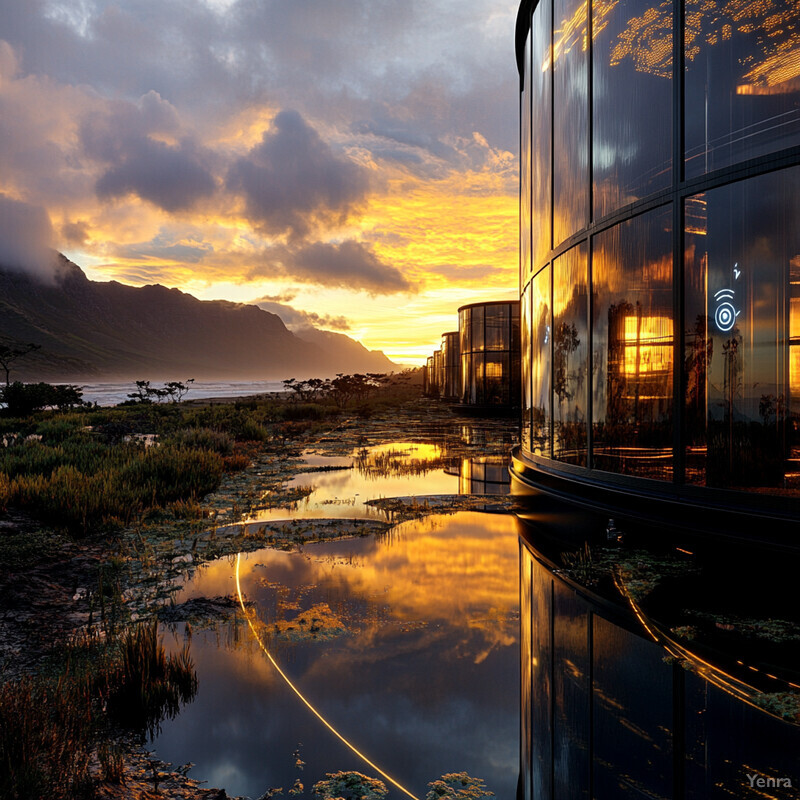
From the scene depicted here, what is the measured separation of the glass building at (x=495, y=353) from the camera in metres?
29.2

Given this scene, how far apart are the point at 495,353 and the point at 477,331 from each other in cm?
187

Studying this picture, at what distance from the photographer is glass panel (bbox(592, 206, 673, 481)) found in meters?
5.94

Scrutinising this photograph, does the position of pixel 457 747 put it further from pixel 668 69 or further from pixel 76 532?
pixel 668 69

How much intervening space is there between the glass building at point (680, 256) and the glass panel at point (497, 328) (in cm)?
2128

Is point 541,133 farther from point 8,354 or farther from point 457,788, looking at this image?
point 8,354

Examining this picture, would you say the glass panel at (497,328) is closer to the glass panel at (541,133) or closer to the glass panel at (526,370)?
the glass panel at (526,370)

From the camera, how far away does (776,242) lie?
16.4 feet

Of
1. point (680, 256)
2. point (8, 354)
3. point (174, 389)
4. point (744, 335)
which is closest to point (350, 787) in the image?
point (744, 335)

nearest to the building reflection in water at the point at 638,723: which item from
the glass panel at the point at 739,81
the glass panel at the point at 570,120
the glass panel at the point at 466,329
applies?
the glass panel at the point at 739,81

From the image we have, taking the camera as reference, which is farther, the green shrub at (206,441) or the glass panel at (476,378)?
the glass panel at (476,378)

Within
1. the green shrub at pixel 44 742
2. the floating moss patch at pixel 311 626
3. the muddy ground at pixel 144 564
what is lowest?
the floating moss patch at pixel 311 626

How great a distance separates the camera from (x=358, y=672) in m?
3.64

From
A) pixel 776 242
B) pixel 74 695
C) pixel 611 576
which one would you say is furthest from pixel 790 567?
pixel 74 695

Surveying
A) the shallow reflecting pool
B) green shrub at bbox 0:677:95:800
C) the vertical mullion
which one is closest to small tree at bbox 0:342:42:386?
the shallow reflecting pool
